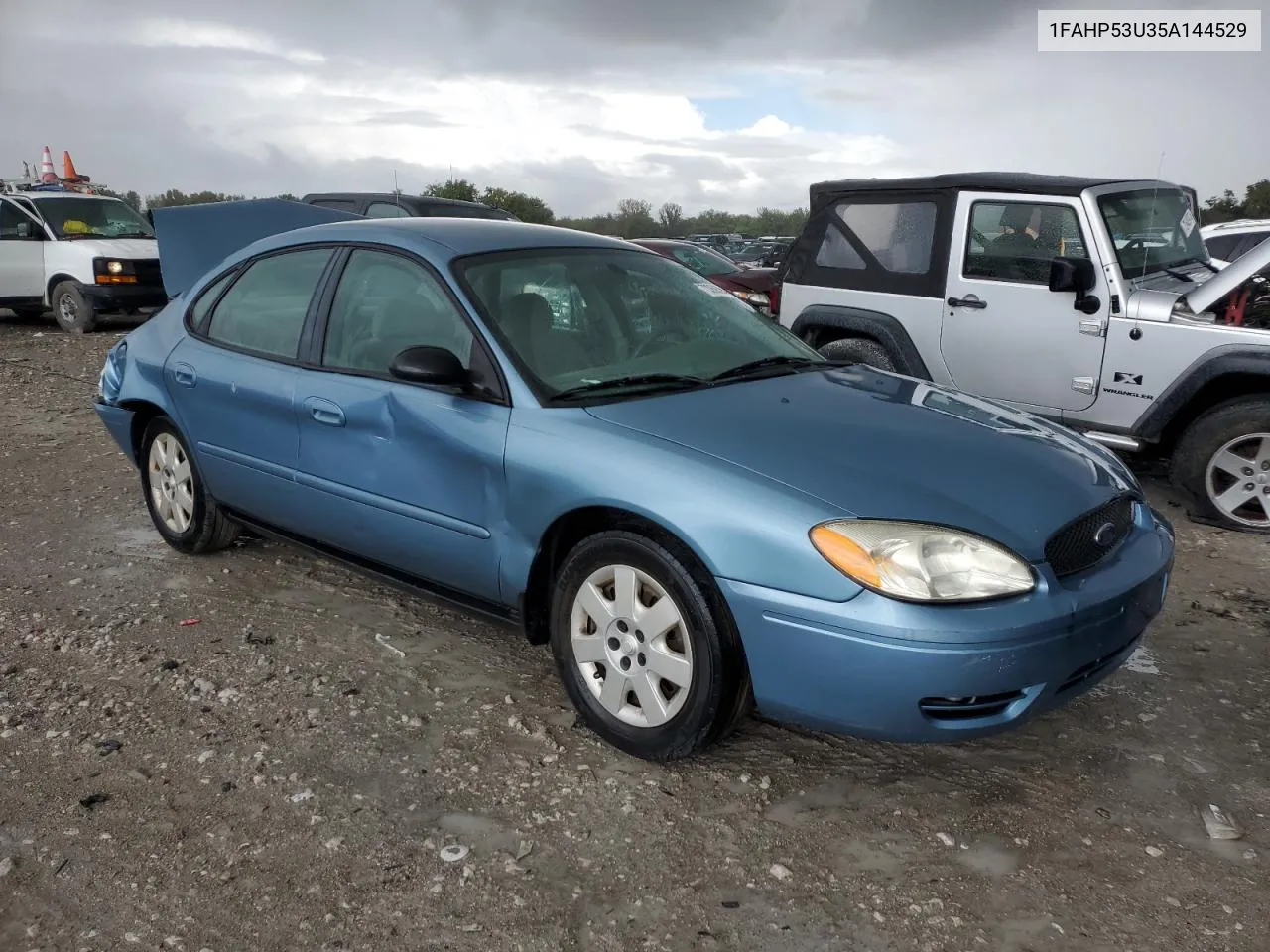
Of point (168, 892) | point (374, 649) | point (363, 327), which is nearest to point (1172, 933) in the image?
point (168, 892)

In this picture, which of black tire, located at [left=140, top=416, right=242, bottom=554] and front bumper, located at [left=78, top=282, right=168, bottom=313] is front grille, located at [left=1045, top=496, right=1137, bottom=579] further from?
front bumper, located at [left=78, top=282, right=168, bottom=313]

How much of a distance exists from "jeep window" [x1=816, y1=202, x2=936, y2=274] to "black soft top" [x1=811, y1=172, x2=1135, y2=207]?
0.34ft

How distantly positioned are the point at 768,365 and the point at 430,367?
4.15 ft

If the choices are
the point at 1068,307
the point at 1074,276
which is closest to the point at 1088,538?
the point at 1074,276

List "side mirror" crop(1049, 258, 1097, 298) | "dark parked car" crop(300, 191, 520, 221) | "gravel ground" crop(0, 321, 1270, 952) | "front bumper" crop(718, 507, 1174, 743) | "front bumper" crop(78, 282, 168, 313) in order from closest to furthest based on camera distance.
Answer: "gravel ground" crop(0, 321, 1270, 952), "front bumper" crop(718, 507, 1174, 743), "side mirror" crop(1049, 258, 1097, 298), "dark parked car" crop(300, 191, 520, 221), "front bumper" crop(78, 282, 168, 313)

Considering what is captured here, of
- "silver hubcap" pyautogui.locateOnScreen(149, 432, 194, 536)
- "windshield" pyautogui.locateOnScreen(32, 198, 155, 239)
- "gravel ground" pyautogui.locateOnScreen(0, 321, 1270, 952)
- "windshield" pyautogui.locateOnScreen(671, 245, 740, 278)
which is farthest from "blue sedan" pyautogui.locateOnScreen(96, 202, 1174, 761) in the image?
"windshield" pyautogui.locateOnScreen(32, 198, 155, 239)

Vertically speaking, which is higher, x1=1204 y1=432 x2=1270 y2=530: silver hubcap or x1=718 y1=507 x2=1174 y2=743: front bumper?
x1=718 y1=507 x2=1174 y2=743: front bumper

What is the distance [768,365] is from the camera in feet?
12.9

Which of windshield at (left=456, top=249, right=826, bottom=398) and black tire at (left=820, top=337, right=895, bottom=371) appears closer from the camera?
windshield at (left=456, top=249, right=826, bottom=398)

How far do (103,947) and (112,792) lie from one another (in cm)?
71

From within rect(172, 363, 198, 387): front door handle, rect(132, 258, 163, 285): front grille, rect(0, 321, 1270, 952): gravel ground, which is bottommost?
rect(0, 321, 1270, 952): gravel ground

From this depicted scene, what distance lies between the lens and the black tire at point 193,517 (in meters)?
4.76

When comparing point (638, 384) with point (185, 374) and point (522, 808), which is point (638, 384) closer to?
point (522, 808)

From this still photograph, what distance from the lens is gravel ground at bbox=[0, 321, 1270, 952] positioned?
8.29 feet
